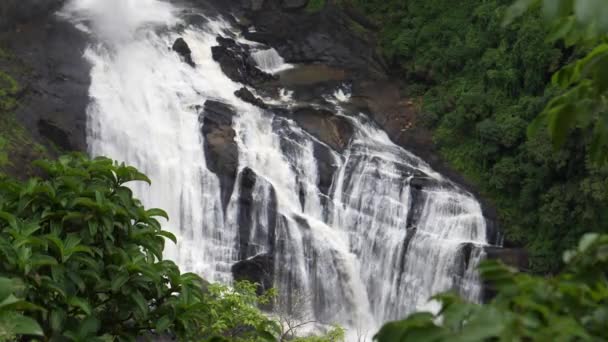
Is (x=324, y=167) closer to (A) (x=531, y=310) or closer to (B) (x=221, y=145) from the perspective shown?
(B) (x=221, y=145)

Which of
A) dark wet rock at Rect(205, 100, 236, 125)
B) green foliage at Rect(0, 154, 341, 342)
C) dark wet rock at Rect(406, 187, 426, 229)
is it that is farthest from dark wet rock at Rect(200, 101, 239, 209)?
green foliage at Rect(0, 154, 341, 342)

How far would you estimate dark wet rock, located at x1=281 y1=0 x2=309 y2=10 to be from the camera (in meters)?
28.8

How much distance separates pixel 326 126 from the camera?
22094 millimetres

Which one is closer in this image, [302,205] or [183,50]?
[302,205]

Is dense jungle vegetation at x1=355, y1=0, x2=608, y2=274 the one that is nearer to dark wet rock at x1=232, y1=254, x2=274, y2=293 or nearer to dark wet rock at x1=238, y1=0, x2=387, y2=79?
dark wet rock at x1=238, y1=0, x2=387, y2=79

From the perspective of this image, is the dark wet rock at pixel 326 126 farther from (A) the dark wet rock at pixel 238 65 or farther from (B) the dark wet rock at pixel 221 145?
(A) the dark wet rock at pixel 238 65

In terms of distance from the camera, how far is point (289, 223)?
19500mm

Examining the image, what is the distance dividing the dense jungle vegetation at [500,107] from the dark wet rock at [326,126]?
2968mm

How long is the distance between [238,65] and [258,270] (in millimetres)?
8757

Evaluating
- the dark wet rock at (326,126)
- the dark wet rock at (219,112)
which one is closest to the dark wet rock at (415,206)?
the dark wet rock at (326,126)

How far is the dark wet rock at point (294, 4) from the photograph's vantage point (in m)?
28.8

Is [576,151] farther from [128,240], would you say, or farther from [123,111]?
[128,240]

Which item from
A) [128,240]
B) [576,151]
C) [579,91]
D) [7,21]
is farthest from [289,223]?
[579,91]

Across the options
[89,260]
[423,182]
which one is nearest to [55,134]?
[423,182]
